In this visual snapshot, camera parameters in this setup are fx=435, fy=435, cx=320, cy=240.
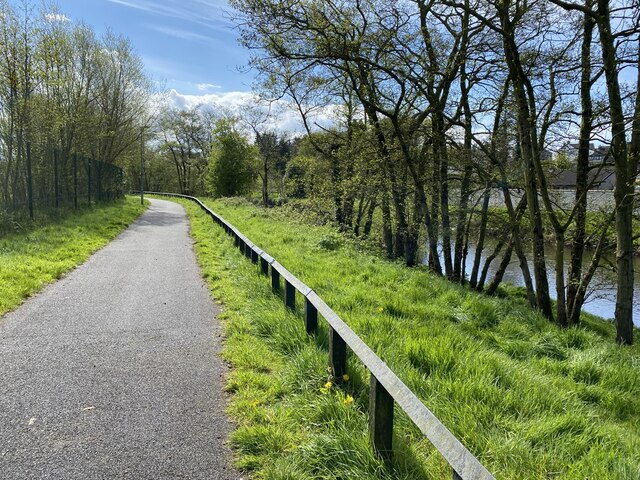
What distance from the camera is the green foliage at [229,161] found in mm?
41219

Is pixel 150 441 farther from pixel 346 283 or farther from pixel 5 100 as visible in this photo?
pixel 5 100

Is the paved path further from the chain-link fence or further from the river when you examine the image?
the river

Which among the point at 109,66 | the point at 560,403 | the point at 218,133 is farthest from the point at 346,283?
the point at 218,133

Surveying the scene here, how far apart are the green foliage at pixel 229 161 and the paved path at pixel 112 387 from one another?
3477 centimetres

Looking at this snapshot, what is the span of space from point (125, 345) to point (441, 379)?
346 cm

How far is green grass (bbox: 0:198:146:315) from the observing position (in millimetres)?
7000

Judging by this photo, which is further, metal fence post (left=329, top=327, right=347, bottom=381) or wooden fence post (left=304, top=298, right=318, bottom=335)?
wooden fence post (left=304, top=298, right=318, bottom=335)

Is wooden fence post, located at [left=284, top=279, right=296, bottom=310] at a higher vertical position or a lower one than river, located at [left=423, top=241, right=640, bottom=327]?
higher

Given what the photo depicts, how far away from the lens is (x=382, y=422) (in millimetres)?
2682

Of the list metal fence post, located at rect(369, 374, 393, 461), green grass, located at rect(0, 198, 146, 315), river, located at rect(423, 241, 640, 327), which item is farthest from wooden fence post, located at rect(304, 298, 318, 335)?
river, located at rect(423, 241, 640, 327)

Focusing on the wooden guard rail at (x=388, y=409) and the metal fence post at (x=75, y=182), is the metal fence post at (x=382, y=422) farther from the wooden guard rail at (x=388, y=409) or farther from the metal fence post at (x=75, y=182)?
the metal fence post at (x=75, y=182)

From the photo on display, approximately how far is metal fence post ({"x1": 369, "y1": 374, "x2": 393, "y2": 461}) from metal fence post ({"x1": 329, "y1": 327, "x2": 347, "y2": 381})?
100cm

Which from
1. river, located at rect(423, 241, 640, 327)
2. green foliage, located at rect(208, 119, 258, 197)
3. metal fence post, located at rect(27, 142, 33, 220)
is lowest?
river, located at rect(423, 241, 640, 327)

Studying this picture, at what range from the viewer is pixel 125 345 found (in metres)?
4.92
